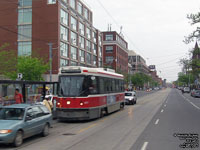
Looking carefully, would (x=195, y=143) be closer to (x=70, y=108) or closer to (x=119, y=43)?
(x=70, y=108)

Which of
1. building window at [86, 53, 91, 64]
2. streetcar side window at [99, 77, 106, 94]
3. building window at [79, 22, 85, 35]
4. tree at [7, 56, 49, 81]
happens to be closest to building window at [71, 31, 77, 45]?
building window at [79, 22, 85, 35]

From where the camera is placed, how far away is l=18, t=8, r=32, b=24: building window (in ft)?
157

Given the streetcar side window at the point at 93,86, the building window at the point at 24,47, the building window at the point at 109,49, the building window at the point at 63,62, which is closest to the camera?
the streetcar side window at the point at 93,86

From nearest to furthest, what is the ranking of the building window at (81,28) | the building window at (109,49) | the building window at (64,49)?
the building window at (64,49), the building window at (81,28), the building window at (109,49)

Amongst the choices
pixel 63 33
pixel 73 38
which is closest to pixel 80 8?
pixel 73 38

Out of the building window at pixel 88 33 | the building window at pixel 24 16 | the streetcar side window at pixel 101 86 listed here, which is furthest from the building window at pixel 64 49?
the streetcar side window at pixel 101 86

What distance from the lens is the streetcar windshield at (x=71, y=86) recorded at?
50.0ft

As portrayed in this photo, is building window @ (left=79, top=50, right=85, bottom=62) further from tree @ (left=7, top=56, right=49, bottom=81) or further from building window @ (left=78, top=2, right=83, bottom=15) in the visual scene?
tree @ (left=7, top=56, right=49, bottom=81)

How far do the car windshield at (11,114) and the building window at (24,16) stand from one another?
40.6 metres

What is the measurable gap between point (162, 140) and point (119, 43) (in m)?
86.3

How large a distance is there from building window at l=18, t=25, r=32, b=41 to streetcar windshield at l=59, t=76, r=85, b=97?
113 feet

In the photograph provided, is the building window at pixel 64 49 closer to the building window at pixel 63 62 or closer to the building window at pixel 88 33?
the building window at pixel 63 62

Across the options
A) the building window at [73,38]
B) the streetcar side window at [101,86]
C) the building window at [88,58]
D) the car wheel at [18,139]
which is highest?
the building window at [73,38]

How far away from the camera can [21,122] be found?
9.21 meters
